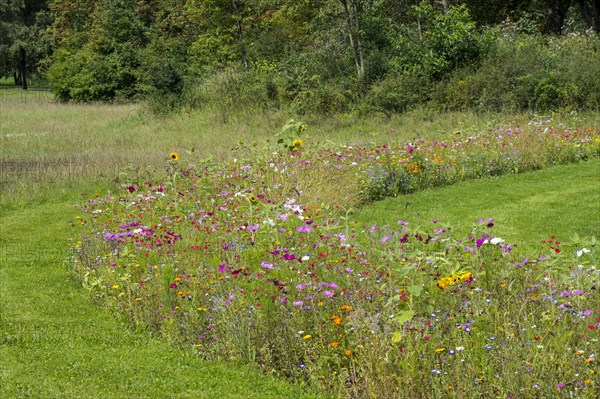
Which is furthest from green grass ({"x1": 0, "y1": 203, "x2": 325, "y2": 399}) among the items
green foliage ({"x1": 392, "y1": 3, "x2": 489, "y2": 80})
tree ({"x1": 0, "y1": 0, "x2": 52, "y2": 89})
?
tree ({"x1": 0, "y1": 0, "x2": 52, "y2": 89})

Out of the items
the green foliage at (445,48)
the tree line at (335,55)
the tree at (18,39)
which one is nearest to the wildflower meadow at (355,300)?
the tree line at (335,55)

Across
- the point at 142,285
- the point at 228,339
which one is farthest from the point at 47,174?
the point at 228,339

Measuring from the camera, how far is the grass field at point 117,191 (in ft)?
14.9

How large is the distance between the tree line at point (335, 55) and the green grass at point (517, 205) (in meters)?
5.72

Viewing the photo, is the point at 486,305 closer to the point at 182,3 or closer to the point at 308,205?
the point at 308,205

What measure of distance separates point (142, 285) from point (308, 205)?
115 inches

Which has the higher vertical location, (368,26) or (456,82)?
(368,26)

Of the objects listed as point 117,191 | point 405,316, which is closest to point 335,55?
point 117,191

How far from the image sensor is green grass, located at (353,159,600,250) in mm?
8606

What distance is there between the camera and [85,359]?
16.4ft

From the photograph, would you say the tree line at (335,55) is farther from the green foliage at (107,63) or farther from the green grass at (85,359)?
the green grass at (85,359)

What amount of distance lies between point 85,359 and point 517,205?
6546mm

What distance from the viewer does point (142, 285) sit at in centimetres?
591

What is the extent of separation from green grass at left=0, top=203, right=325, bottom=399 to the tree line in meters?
12.6
